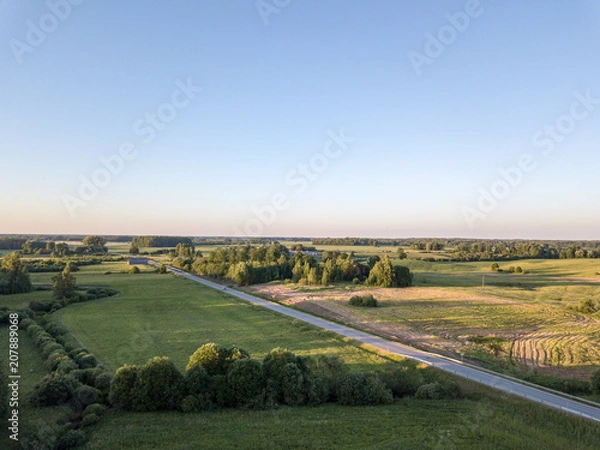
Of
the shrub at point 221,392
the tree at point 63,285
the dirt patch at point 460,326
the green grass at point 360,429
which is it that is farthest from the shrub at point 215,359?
the tree at point 63,285

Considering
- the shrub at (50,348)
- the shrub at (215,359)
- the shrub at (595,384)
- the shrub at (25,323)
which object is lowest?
the shrub at (25,323)

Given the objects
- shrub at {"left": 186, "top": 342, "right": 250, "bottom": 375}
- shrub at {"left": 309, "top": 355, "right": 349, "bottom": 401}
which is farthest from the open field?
shrub at {"left": 186, "top": 342, "right": 250, "bottom": 375}

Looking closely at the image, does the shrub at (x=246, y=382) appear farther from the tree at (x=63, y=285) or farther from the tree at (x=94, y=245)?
the tree at (x=94, y=245)

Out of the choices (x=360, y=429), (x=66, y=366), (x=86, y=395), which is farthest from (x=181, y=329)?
(x=360, y=429)

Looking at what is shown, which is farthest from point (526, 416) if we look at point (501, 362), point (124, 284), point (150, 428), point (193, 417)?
point (124, 284)

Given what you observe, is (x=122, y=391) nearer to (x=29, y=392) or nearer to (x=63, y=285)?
(x=29, y=392)

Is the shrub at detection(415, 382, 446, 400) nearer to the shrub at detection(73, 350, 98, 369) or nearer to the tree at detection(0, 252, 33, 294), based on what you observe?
the shrub at detection(73, 350, 98, 369)
